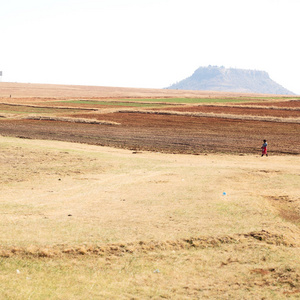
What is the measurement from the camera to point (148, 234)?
44.7ft

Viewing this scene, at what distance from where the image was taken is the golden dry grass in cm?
1050

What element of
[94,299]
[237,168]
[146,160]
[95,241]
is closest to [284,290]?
[94,299]

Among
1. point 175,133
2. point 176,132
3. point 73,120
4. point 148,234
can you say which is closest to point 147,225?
point 148,234

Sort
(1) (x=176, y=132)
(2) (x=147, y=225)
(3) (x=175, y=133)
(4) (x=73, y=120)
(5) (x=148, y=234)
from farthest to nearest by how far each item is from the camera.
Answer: (4) (x=73, y=120) < (1) (x=176, y=132) < (3) (x=175, y=133) < (2) (x=147, y=225) < (5) (x=148, y=234)

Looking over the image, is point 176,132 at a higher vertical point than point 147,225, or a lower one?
higher

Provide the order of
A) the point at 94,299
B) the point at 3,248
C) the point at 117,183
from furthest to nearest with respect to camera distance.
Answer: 1. the point at 117,183
2. the point at 3,248
3. the point at 94,299

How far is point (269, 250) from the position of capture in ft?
41.8

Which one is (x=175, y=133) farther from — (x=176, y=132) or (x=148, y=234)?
(x=148, y=234)

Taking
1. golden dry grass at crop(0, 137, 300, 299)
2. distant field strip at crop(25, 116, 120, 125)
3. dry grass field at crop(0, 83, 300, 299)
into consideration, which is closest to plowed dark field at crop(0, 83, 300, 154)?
distant field strip at crop(25, 116, 120, 125)

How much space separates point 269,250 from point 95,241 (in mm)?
4946

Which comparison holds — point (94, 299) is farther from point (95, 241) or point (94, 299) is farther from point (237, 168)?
point (237, 168)

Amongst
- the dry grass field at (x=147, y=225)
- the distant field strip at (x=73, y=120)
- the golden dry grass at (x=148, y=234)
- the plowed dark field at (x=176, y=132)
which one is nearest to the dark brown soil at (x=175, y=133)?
the plowed dark field at (x=176, y=132)

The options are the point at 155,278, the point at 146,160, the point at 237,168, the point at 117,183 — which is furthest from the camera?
the point at 146,160

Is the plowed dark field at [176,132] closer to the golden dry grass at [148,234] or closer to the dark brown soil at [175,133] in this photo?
the dark brown soil at [175,133]
